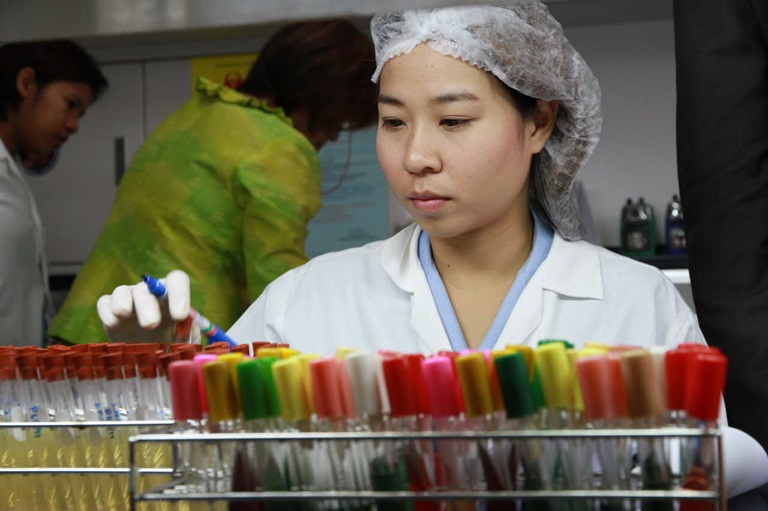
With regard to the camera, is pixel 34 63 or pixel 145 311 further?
pixel 34 63

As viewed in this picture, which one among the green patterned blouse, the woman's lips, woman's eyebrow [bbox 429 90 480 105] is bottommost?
the woman's lips

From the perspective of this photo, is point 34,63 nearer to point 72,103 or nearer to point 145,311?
point 72,103

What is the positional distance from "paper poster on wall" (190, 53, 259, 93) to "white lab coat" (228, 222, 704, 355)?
190 cm

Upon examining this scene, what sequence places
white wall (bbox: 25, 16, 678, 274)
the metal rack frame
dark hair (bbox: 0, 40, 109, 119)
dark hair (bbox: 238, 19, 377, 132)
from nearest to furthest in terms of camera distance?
the metal rack frame < dark hair (bbox: 238, 19, 377, 132) < dark hair (bbox: 0, 40, 109, 119) < white wall (bbox: 25, 16, 678, 274)

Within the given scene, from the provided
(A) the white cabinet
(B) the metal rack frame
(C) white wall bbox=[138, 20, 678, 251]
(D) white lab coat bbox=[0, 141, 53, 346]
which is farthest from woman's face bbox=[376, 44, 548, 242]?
(C) white wall bbox=[138, 20, 678, 251]

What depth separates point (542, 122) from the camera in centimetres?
156

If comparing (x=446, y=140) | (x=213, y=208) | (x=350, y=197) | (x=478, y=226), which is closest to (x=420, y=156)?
(x=446, y=140)

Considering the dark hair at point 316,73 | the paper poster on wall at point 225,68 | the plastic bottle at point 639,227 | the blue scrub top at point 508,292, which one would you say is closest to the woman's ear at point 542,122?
the blue scrub top at point 508,292

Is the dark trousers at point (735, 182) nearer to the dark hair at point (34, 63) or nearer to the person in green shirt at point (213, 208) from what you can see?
the person in green shirt at point (213, 208)

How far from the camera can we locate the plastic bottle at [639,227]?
Result: 4238 mm

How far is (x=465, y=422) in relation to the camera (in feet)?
2.46

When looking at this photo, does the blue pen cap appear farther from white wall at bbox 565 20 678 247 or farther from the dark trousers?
white wall at bbox 565 20 678 247

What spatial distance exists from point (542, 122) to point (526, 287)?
11.0 inches

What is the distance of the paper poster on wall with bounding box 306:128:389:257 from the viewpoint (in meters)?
3.48
